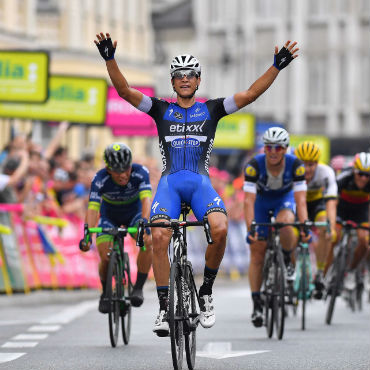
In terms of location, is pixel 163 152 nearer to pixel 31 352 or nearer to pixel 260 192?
pixel 31 352

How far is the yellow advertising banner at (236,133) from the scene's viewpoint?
44.9 meters

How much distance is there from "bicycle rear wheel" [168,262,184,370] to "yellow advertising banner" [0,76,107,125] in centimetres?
2012

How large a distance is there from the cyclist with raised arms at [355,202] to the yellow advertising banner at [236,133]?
26572 mm

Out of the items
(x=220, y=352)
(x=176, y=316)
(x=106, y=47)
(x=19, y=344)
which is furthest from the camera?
(x=19, y=344)

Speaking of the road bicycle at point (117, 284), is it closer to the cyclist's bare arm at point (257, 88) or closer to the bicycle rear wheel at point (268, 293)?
the bicycle rear wheel at point (268, 293)

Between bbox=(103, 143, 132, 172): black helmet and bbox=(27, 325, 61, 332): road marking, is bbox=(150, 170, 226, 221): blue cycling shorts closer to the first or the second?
bbox=(103, 143, 132, 172): black helmet

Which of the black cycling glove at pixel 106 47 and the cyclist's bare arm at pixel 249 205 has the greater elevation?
the black cycling glove at pixel 106 47

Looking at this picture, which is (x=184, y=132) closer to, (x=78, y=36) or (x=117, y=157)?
(x=117, y=157)

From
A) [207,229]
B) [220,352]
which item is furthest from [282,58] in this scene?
[220,352]

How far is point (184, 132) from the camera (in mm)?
11484

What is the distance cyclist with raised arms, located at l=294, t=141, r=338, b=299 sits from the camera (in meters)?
16.7

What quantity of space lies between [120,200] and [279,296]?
1.83m

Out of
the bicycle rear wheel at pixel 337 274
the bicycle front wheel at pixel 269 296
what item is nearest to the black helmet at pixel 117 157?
the bicycle front wheel at pixel 269 296

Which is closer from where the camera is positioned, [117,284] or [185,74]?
[185,74]
